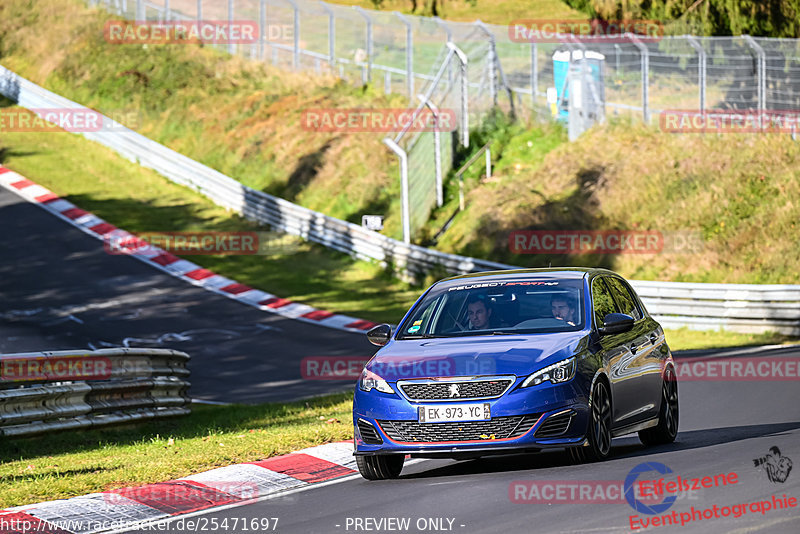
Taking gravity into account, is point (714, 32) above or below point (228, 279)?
above

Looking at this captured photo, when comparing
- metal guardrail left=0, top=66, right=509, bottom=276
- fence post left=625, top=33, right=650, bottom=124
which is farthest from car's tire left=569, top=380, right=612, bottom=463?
fence post left=625, top=33, right=650, bottom=124

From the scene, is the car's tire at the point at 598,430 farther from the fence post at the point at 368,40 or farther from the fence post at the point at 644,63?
the fence post at the point at 368,40

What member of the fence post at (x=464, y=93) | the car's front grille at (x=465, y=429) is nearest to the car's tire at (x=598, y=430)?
the car's front grille at (x=465, y=429)

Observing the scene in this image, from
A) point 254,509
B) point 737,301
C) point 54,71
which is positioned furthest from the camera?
point 54,71

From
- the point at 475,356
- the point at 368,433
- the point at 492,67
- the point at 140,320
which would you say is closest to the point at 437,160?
the point at 492,67

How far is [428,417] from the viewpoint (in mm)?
8609

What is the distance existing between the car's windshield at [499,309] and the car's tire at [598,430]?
24.0 inches

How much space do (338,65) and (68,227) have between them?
13.7 m

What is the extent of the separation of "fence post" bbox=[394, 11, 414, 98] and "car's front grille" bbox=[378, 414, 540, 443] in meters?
29.5

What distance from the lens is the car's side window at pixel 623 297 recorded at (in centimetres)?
1059

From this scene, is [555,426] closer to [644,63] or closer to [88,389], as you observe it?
[88,389]

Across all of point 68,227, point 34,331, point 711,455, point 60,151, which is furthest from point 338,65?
point 711,455

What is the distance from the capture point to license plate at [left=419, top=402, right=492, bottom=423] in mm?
8492

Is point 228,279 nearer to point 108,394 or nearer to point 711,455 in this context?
point 108,394
